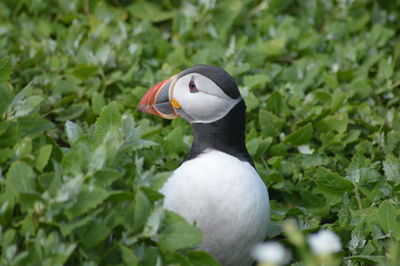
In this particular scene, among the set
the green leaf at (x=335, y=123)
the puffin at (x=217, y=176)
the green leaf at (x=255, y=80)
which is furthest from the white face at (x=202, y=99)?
the green leaf at (x=255, y=80)

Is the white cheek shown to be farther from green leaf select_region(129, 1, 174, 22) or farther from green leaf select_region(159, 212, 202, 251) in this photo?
green leaf select_region(129, 1, 174, 22)

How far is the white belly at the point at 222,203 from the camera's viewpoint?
3055mm

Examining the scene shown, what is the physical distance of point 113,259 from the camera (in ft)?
8.71

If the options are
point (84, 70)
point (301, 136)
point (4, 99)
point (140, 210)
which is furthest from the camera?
point (84, 70)

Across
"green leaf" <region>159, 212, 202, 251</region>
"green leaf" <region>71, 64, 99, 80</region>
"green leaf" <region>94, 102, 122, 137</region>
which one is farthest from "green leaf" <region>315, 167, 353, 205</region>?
"green leaf" <region>71, 64, 99, 80</region>

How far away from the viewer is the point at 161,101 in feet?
11.5

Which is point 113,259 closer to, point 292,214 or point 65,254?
point 65,254

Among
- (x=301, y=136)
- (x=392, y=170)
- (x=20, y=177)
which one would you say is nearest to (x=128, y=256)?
(x=20, y=177)

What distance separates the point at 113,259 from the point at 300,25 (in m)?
4.12

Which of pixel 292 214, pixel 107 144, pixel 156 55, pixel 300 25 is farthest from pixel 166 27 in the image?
pixel 107 144

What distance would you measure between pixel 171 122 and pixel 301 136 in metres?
0.89

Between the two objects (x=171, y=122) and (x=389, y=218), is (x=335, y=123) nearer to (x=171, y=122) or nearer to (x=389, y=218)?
(x=171, y=122)

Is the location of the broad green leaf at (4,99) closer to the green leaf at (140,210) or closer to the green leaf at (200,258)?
the green leaf at (140,210)

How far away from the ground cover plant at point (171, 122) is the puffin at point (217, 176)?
0.64 feet
